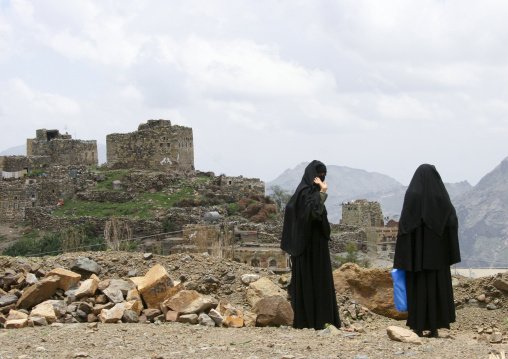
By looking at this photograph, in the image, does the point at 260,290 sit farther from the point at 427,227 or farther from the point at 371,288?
the point at 427,227

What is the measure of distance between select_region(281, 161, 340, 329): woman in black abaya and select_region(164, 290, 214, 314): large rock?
0.99 m

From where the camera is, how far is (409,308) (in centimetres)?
666

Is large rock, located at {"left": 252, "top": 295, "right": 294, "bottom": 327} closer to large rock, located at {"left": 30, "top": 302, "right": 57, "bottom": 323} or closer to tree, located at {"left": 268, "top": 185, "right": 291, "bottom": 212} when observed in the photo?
large rock, located at {"left": 30, "top": 302, "right": 57, "bottom": 323}

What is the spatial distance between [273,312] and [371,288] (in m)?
2.01

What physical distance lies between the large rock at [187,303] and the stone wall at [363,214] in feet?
71.2

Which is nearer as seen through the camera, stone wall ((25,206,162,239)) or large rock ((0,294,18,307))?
large rock ((0,294,18,307))

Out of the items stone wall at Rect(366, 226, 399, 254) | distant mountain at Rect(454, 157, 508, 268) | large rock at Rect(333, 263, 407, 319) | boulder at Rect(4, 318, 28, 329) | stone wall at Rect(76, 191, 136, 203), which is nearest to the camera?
boulder at Rect(4, 318, 28, 329)

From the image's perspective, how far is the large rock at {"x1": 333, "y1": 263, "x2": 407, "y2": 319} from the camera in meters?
8.60

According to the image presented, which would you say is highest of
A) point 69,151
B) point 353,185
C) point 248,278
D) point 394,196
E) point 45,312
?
point 353,185

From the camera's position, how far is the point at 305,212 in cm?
694

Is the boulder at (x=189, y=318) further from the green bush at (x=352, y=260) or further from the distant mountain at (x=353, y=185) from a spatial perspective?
the distant mountain at (x=353, y=185)

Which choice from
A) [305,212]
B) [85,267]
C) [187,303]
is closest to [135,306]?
[187,303]

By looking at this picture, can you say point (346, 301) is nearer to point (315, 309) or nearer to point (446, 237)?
point (315, 309)

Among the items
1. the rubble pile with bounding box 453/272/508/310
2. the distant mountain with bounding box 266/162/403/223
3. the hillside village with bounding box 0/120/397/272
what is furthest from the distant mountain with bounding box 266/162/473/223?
the rubble pile with bounding box 453/272/508/310
